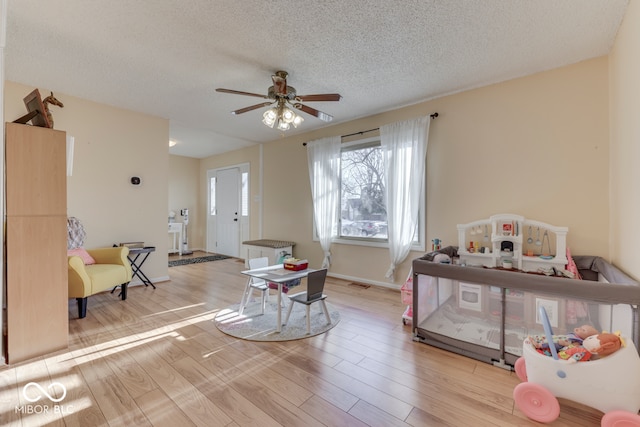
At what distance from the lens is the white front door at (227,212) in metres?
6.50

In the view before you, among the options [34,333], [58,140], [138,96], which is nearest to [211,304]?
[34,333]

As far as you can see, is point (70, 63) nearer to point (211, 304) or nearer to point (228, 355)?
point (211, 304)

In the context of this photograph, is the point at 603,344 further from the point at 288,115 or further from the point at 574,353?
the point at 288,115

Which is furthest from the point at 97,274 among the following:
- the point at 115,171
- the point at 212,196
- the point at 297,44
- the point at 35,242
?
the point at 212,196

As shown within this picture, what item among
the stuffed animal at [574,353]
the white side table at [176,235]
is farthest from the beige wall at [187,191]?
the stuffed animal at [574,353]

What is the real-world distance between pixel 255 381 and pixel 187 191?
6.51 meters

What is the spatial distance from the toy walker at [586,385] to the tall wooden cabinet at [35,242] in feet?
11.0

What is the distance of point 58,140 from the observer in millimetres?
2264

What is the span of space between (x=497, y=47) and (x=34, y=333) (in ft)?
14.8

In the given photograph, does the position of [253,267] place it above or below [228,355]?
above

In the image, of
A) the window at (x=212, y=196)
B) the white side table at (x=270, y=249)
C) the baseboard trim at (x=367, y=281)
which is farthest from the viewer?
the window at (x=212, y=196)

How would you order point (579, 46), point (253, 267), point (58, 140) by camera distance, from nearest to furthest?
point (58, 140) → point (579, 46) → point (253, 267)

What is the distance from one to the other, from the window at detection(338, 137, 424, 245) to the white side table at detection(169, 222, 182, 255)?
4.36m

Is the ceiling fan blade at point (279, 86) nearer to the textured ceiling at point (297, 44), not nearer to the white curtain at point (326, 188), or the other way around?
the textured ceiling at point (297, 44)
